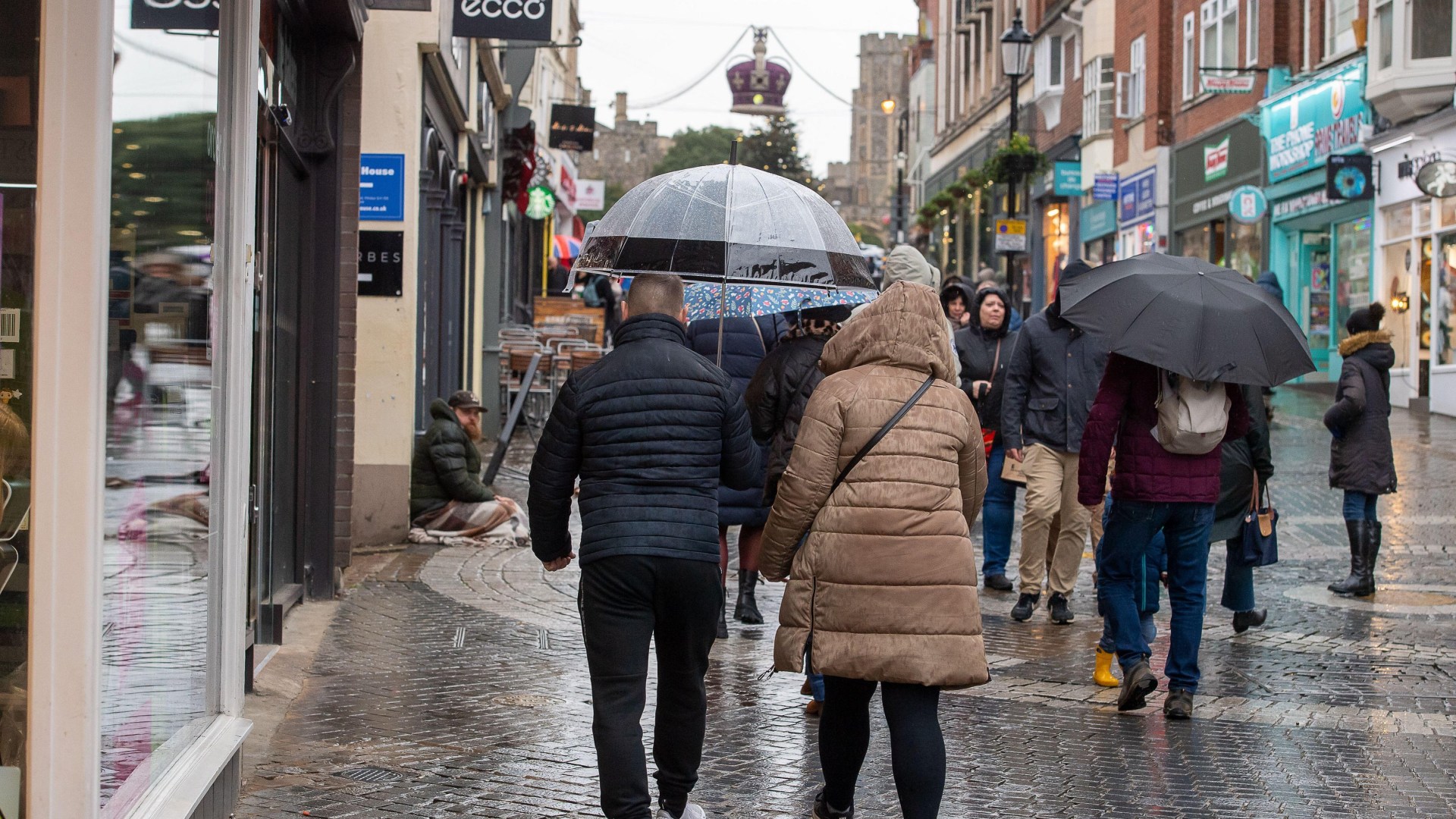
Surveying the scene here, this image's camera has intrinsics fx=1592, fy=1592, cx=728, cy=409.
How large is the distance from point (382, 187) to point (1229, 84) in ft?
64.6

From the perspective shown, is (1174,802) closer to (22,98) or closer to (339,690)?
(339,690)

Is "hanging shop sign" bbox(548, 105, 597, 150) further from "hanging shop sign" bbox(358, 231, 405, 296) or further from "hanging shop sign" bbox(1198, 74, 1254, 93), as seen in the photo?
"hanging shop sign" bbox(358, 231, 405, 296)

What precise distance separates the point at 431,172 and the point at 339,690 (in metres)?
8.07

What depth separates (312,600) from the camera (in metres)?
8.73

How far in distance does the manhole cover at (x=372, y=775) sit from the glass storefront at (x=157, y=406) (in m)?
0.76

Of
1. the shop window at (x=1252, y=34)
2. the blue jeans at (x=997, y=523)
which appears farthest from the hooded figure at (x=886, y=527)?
the shop window at (x=1252, y=34)

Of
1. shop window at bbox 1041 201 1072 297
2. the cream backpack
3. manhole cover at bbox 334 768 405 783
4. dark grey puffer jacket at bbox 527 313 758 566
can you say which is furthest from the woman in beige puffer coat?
shop window at bbox 1041 201 1072 297

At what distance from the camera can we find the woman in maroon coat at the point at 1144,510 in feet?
20.8

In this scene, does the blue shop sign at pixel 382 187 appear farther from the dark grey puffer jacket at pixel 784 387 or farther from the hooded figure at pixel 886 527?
the hooded figure at pixel 886 527

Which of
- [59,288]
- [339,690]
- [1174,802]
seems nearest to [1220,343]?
[1174,802]

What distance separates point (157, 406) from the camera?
4.18 m

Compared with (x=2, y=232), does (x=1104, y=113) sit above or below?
above

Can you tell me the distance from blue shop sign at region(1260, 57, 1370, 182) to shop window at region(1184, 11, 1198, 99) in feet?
14.4

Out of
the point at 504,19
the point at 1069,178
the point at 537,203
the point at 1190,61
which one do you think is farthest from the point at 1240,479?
the point at 1069,178
